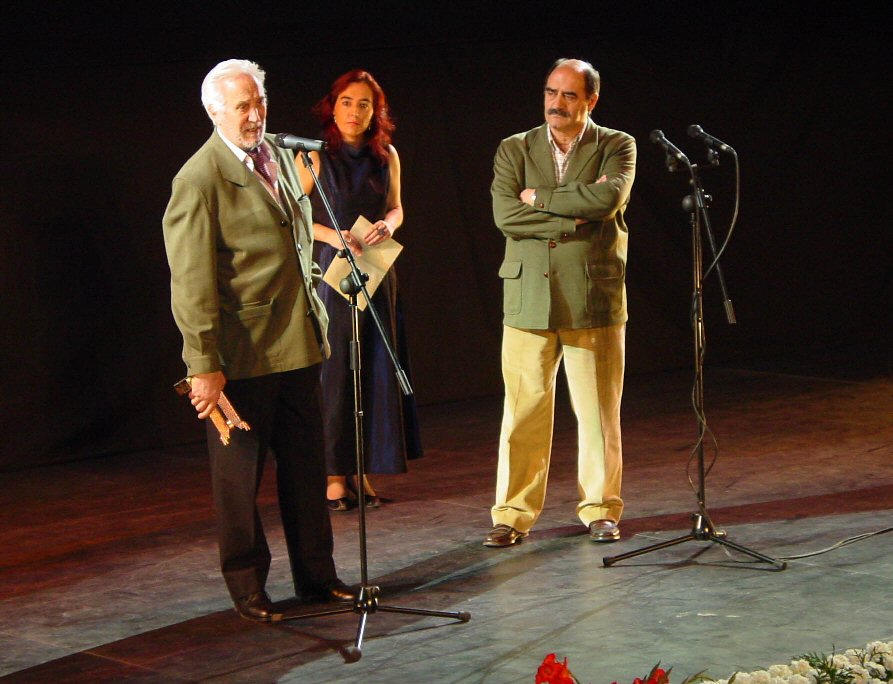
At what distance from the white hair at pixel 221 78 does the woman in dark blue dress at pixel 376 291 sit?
1.26 m

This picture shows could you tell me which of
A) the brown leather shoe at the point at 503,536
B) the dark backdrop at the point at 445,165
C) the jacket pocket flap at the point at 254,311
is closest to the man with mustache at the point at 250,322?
the jacket pocket flap at the point at 254,311

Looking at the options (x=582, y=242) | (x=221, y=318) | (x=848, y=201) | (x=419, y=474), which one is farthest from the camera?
(x=848, y=201)

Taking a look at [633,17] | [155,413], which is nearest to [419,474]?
[155,413]

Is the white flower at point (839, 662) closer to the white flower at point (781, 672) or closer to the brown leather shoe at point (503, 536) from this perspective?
the white flower at point (781, 672)

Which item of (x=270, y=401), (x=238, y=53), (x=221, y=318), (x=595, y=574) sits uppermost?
(x=238, y=53)

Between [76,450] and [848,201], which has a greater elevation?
[848,201]

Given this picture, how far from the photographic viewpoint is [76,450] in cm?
669

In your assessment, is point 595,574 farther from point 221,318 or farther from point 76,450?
point 76,450

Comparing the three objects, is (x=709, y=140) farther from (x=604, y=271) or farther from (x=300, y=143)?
(x=300, y=143)

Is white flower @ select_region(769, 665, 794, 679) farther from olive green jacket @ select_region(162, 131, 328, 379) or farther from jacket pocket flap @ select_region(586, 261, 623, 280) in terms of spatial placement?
jacket pocket flap @ select_region(586, 261, 623, 280)

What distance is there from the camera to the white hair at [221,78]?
3902mm

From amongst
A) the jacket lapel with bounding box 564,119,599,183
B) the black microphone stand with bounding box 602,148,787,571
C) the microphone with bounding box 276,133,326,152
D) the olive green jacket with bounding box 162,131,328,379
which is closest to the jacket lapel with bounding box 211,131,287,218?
the olive green jacket with bounding box 162,131,328,379

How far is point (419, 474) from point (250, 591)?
2052mm

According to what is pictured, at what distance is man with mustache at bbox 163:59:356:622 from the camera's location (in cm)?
391
